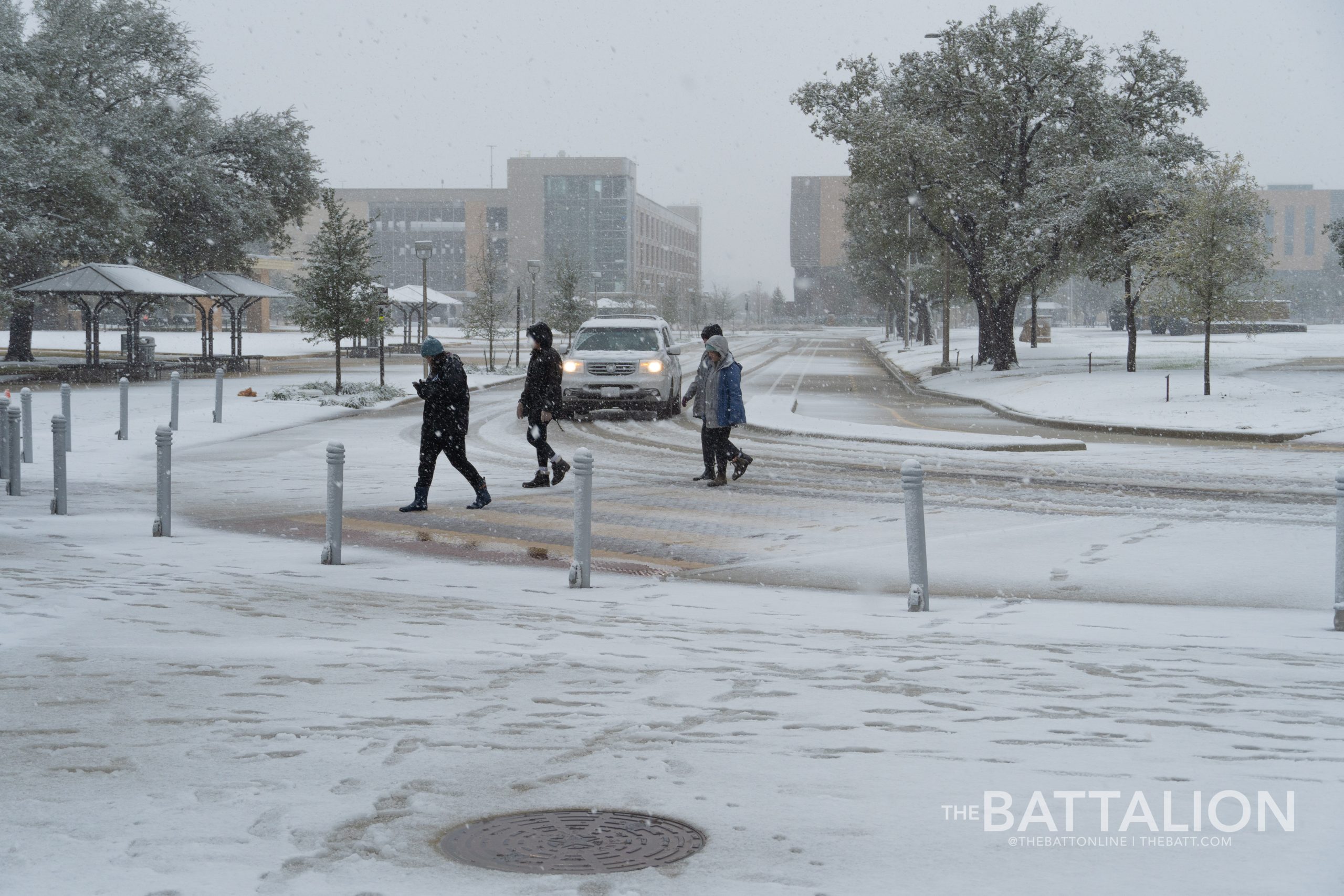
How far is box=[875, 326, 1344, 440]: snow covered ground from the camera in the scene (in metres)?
25.8

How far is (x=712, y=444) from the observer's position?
49.8 ft

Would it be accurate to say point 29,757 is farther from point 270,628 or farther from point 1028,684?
point 1028,684

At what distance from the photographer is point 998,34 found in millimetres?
39906

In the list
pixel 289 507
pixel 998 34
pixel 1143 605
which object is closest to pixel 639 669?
pixel 1143 605

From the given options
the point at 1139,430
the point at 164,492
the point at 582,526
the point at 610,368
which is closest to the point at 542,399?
the point at 164,492

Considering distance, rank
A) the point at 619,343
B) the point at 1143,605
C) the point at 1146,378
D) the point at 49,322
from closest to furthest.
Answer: the point at 1143,605 < the point at 619,343 < the point at 1146,378 < the point at 49,322

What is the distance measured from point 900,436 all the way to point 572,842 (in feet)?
58.6

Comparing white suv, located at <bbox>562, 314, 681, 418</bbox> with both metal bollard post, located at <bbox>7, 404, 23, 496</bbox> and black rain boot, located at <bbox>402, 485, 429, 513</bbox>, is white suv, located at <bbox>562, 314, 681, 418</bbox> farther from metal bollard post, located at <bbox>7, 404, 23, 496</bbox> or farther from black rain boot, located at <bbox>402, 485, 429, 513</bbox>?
metal bollard post, located at <bbox>7, 404, 23, 496</bbox>


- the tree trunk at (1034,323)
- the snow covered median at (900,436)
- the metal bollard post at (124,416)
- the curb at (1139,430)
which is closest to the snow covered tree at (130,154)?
the metal bollard post at (124,416)

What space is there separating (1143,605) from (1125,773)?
4229 mm

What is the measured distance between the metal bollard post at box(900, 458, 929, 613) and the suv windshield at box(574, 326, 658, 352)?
16.2 meters

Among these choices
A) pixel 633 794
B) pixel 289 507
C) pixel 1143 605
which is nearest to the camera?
pixel 633 794

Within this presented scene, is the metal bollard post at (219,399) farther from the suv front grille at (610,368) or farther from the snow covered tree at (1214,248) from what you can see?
the snow covered tree at (1214,248)

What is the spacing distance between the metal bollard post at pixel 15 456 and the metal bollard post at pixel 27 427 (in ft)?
7.80
